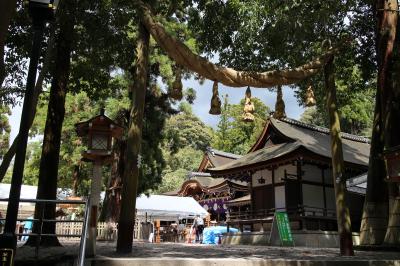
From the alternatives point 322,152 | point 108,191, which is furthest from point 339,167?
point 108,191

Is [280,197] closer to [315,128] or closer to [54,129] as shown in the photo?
[315,128]

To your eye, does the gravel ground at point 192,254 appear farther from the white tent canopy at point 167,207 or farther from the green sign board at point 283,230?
the white tent canopy at point 167,207

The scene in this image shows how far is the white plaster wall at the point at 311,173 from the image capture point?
734 inches

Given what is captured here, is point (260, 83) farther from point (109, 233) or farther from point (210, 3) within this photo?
point (109, 233)

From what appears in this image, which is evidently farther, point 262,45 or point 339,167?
point 262,45

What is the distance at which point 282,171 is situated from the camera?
753 inches

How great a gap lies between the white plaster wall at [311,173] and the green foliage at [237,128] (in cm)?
2025

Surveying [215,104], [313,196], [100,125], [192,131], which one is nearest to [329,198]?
[313,196]

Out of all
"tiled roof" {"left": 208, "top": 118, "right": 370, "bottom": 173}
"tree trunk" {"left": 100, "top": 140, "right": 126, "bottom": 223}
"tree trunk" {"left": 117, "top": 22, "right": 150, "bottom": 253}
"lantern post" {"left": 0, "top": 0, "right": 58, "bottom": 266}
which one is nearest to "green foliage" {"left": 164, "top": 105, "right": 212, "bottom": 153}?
"tiled roof" {"left": 208, "top": 118, "right": 370, "bottom": 173}

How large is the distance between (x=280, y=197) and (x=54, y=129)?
12.1 metres

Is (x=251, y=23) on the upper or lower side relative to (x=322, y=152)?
upper

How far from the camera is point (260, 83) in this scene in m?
6.59

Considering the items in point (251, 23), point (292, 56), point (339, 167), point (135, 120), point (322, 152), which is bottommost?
point (339, 167)

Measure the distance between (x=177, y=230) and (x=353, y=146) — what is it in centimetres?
1087
